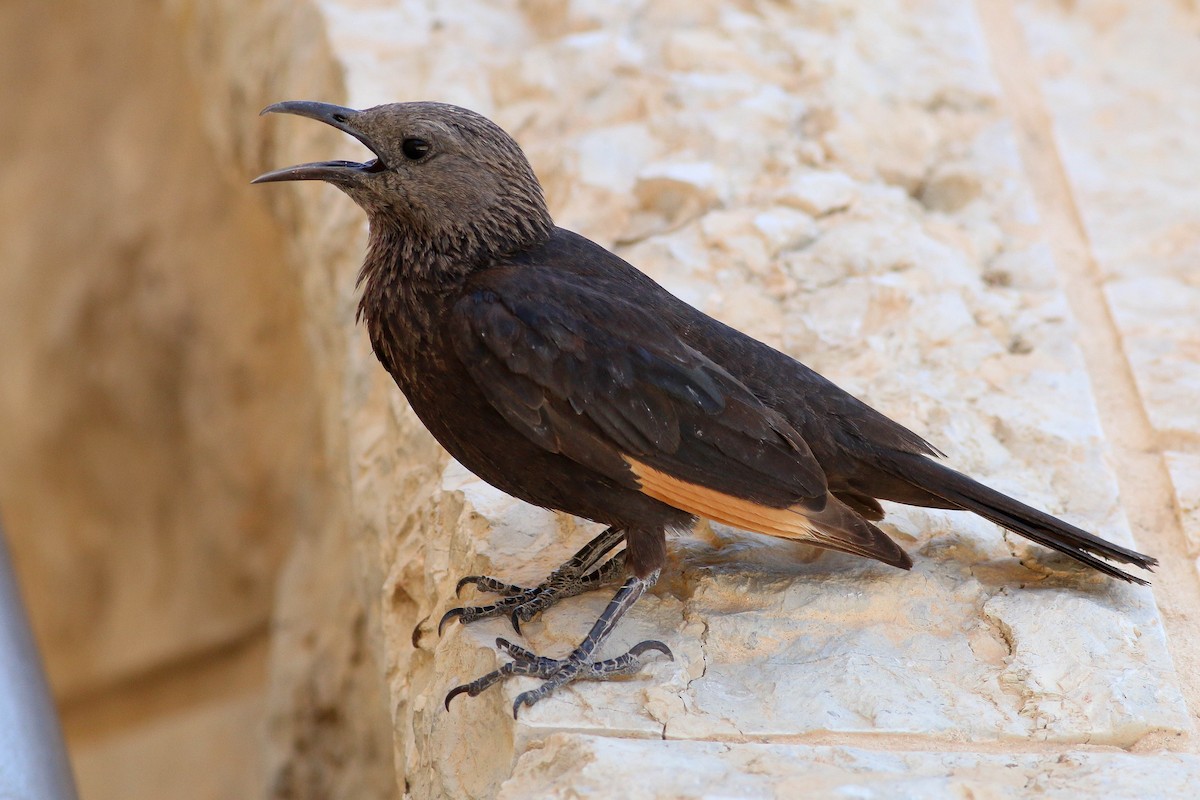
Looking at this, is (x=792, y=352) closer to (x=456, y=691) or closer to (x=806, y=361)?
(x=806, y=361)

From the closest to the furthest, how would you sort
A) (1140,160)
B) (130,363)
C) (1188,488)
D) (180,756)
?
(1188,488), (1140,160), (180,756), (130,363)

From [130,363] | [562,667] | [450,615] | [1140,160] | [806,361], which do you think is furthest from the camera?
[130,363]

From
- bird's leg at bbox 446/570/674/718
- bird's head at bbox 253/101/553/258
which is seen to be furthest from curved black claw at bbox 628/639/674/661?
bird's head at bbox 253/101/553/258

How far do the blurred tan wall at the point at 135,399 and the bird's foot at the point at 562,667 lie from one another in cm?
395

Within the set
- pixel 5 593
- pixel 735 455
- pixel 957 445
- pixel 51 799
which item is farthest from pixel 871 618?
pixel 5 593

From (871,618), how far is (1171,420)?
1.20m

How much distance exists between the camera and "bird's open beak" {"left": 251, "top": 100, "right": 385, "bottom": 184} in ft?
9.33

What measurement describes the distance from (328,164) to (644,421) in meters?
0.96

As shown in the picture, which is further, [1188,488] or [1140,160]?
[1140,160]

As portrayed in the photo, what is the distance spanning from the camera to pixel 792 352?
3.51 metres

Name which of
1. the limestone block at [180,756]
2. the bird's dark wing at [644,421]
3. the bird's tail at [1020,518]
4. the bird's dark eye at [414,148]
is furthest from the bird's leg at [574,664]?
the limestone block at [180,756]

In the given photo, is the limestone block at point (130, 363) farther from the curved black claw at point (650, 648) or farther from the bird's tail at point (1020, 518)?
the bird's tail at point (1020, 518)

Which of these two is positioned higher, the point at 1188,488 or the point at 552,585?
the point at 552,585

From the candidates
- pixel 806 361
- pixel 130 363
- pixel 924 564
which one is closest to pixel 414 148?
pixel 806 361
